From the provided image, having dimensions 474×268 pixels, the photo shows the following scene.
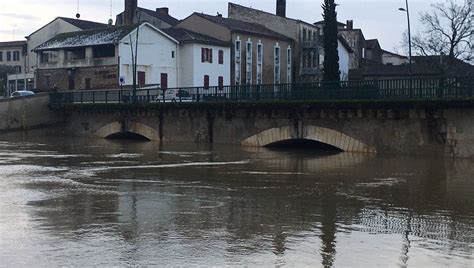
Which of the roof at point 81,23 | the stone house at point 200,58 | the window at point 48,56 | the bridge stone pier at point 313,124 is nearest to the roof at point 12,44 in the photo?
the roof at point 81,23

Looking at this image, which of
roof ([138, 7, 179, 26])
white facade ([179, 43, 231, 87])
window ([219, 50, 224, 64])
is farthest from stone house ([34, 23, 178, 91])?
roof ([138, 7, 179, 26])

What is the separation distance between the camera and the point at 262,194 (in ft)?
64.8

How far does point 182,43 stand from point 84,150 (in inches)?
1239

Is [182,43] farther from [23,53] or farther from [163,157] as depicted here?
[23,53]

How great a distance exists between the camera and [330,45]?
58.6 m

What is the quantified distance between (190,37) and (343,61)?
25.0m

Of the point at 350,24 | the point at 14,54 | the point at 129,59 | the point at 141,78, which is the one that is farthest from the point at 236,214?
the point at 14,54

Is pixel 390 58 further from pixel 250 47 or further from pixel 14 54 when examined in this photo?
pixel 14 54

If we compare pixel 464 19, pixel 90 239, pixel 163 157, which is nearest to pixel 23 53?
pixel 464 19

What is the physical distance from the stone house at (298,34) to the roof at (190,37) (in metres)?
12.5

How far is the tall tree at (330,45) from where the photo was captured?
2253 inches

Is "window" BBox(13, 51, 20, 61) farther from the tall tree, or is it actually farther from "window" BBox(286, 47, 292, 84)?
the tall tree

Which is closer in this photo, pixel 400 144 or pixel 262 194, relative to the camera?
pixel 262 194

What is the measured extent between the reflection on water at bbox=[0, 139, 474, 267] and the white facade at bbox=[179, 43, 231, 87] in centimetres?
4115
